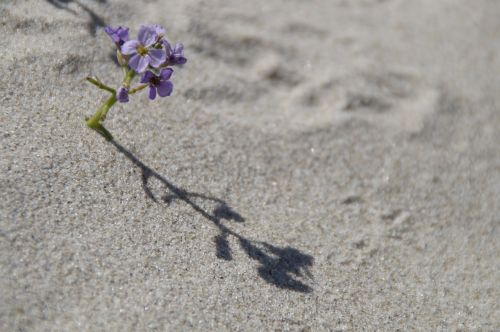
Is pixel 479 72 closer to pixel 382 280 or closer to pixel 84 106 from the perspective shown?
pixel 382 280

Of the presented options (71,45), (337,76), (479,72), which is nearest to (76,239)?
(71,45)

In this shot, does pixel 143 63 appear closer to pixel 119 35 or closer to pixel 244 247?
pixel 119 35

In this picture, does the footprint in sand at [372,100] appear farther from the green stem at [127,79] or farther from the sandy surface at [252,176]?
the green stem at [127,79]

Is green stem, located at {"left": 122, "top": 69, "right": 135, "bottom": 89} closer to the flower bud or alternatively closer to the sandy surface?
the flower bud

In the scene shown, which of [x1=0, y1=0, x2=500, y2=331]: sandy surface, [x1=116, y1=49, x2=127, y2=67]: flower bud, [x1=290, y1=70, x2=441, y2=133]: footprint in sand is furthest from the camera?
[x1=290, y1=70, x2=441, y2=133]: footprint in sand

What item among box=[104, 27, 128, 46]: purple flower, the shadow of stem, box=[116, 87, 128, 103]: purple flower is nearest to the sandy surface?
the shadow of stem

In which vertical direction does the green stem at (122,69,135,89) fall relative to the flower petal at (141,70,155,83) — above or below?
below

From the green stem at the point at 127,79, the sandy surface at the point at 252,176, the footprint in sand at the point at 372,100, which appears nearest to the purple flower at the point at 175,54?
the green stem at the point at 127,79
